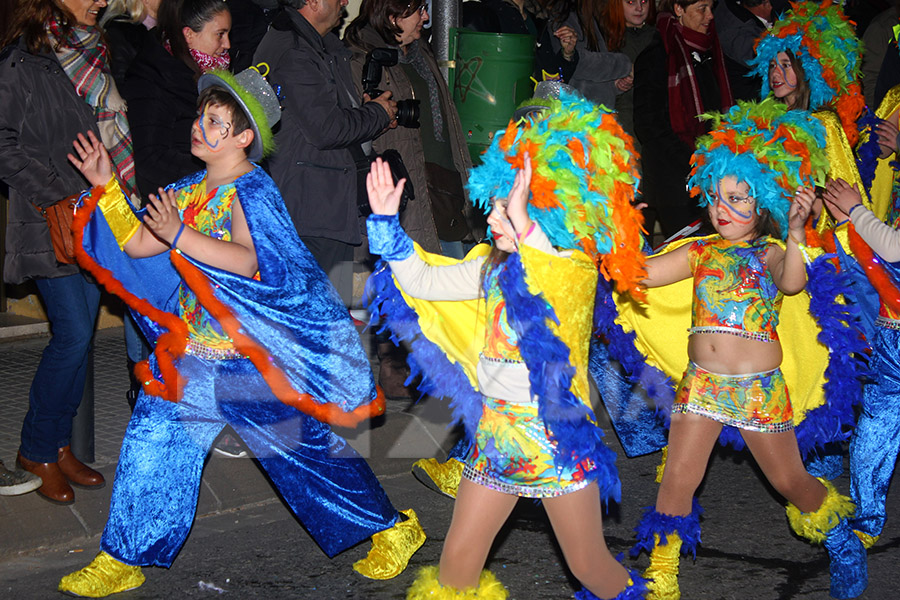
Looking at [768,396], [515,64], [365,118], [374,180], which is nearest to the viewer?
[374,180]

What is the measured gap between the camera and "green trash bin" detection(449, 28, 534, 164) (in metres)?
6.61

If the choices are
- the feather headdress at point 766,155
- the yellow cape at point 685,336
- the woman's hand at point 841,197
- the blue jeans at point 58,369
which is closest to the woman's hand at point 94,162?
the blue jeans at point 58,369

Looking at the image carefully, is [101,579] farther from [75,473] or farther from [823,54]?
[823,54]

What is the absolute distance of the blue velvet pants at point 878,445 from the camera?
Result: 14.7 feet

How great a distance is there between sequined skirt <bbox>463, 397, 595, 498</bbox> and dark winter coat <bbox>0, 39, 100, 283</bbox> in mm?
2244

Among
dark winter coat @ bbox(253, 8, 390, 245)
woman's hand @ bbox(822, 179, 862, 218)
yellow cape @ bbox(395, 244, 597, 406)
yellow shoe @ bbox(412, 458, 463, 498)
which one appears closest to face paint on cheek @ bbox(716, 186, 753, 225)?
woman's hand @ bbox(822, 179, 862, 218)

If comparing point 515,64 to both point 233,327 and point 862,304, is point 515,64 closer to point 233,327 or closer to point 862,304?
point 862,304

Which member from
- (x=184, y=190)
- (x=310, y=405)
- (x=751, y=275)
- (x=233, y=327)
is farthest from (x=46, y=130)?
(x=751, y=275)

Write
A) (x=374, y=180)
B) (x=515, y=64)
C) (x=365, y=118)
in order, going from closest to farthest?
1. (x=374, y=180)
2. (x=365, y=118)
3. (x=515, y=64)

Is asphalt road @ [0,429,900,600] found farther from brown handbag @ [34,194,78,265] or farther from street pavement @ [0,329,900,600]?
brown handbag @ [34,194,78,265]

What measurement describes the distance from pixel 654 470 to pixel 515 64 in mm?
2678

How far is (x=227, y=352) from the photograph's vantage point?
13.2 ft

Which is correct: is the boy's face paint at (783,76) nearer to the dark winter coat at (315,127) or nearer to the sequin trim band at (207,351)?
the dark winter coat at (315,127)

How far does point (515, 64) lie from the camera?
21.7 ft
